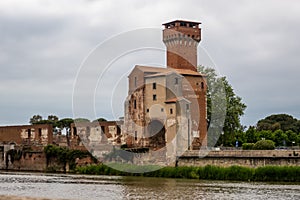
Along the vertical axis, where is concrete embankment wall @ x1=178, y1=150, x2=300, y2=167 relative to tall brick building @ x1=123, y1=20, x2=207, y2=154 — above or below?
below

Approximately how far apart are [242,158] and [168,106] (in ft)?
39.9

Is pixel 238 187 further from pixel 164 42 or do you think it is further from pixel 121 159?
pixel 164 42

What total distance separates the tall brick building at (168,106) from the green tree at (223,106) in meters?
4.92

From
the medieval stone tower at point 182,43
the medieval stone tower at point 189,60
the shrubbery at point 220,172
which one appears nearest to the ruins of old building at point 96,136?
the shrubbery at point 220,172

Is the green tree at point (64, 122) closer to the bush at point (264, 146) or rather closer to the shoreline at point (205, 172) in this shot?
the shoreline at point (205, 172)

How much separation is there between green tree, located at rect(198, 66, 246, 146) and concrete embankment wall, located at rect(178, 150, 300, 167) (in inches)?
580

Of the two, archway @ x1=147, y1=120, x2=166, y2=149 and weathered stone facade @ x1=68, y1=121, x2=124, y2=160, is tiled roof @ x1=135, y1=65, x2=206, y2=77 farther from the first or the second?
weathered stone facade @ x1=68, y1=121, x2=124, y2=160

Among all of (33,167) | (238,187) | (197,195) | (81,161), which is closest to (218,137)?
(81,161)

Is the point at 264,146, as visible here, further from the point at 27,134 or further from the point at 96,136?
the point at 27,134

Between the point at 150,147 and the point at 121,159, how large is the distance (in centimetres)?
294

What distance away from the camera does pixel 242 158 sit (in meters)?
45.6

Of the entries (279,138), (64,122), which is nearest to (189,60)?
(279,138)

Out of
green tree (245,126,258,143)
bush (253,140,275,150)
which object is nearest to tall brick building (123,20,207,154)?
bush (253,140,275,150)

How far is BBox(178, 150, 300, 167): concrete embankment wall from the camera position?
141 ft
